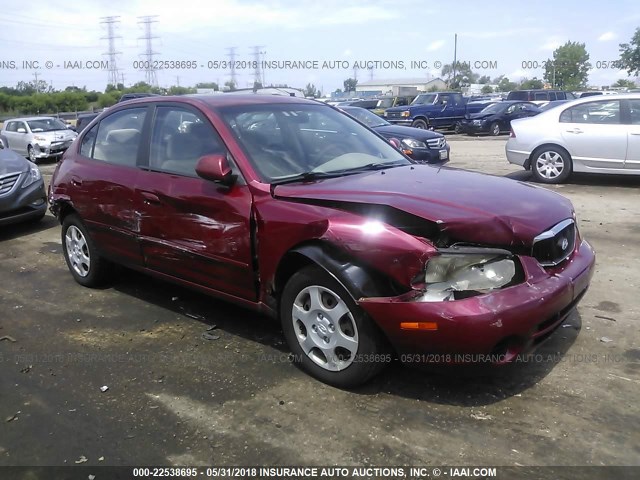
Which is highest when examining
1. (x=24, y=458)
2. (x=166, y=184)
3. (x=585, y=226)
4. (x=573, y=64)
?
(x=573, y=64)

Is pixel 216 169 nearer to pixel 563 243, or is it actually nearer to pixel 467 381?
pixel 467 381

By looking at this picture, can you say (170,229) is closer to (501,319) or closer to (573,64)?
(501,319)

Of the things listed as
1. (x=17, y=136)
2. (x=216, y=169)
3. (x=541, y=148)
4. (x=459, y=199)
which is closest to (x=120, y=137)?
(x=216, y=169)

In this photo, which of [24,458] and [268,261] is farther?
[268,261]

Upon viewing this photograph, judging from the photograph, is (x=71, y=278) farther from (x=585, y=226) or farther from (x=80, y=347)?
(x=585, y=226)

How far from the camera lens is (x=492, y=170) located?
1235 cm

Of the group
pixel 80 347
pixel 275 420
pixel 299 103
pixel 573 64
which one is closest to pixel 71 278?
pixel 80 347

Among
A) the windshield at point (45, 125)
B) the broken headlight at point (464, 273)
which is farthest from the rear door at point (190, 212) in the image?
the windshield at point (45, 125)

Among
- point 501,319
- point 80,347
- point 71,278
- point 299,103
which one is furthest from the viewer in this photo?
point 71,278

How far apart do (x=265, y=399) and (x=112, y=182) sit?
2.40 m

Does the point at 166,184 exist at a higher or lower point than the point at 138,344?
higher

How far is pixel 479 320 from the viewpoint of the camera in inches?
112

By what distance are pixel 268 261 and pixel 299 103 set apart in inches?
64.2

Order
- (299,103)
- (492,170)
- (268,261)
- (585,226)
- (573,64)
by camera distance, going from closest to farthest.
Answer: (268,261) < (299,103) < (585,226) < (492,170) < (573,64)
